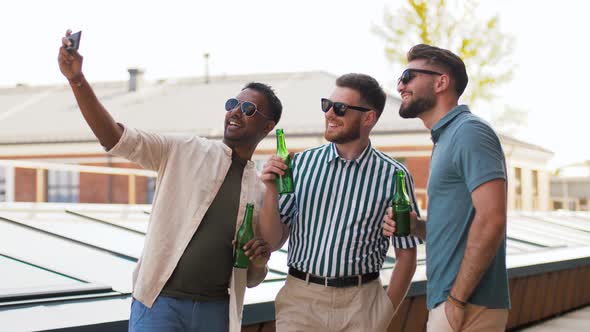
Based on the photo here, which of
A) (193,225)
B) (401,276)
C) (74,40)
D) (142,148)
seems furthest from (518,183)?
(74,40)

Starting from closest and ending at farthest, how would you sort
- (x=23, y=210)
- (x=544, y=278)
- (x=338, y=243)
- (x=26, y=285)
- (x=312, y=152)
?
(x=338, y=243)
(x=312, y=152)
(x=26, y=285)
(x=23, y=210)
(x=544, y=278)

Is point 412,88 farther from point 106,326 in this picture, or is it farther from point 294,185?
point 106,326

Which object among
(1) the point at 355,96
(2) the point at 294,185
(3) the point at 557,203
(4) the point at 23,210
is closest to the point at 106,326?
(2) the point at 294,185

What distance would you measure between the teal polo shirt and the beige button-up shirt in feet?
2.26

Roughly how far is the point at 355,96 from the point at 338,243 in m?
0.59

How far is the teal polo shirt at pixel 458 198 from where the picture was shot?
8.52ft

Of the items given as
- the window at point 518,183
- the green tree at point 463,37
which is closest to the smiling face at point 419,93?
the green tree at point 463,37

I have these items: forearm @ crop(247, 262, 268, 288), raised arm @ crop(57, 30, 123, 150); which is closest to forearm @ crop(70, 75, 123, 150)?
raised arm @ crop(57, 30, 123, 150)

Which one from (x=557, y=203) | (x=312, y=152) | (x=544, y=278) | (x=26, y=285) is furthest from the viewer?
(x=557, y=203)

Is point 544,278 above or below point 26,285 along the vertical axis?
below

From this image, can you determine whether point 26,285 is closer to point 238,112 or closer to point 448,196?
point 238,112

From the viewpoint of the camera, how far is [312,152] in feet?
10.7

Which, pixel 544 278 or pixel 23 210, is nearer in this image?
pixel 23 210

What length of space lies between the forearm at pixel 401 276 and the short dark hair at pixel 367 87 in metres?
0.60
